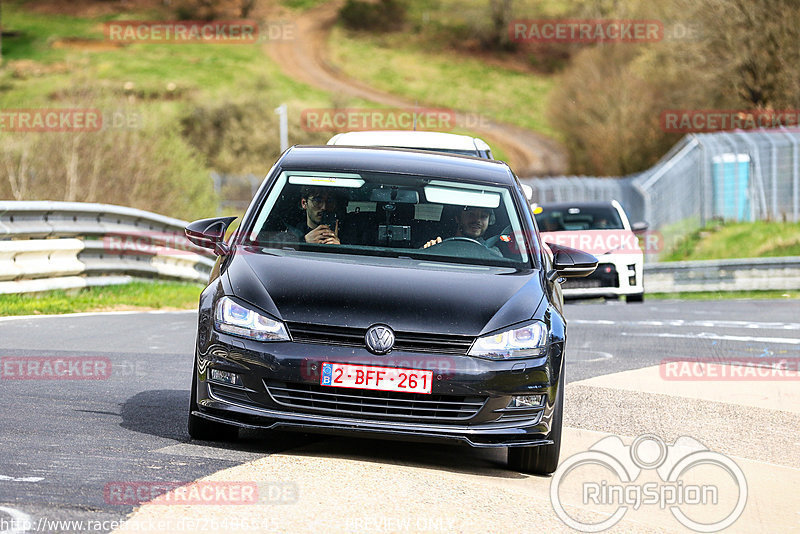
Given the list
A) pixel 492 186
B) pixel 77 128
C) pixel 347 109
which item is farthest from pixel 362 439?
Answer: pixel 347 109

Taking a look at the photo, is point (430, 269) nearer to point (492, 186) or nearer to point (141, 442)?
point (492, 186)

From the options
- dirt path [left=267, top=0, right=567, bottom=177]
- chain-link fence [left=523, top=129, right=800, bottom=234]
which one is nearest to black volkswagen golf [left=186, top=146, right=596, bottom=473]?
chain-link fence [left=523, top=129, right=800, bottom=234]

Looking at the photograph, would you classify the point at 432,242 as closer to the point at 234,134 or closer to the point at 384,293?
the point at 384,293

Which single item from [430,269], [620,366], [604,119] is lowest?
[620,366]

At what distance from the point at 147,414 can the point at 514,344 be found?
251cm

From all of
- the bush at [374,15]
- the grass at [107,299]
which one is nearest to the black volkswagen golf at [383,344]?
the grass at [107,299]

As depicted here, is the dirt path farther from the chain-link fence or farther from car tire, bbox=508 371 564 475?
car tire, bbox=508 371 564 475

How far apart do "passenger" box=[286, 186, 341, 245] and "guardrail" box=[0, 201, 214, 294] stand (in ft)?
25.5

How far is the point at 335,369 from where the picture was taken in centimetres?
622

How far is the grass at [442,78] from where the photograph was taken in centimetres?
8800

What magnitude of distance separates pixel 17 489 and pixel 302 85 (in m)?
82.8

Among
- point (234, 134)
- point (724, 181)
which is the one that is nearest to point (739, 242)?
point (724, 181)

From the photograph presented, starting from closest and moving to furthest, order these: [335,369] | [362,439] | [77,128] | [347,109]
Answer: [335,369] → [362,439] → [77,128] → [347,109]

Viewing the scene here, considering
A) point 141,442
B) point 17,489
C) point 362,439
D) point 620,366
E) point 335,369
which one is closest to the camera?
point 17,489
